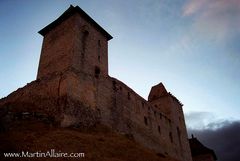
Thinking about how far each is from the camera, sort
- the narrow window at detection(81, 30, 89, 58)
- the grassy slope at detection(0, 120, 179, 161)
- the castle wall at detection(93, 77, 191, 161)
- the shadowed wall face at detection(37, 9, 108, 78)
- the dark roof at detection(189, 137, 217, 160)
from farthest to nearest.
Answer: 1. the dark roof at detection(189, 137, 217, 160)
2. the castle wall at detection(93, 77, 191, 161)
3. the narrow window at detection(81, 30, 89, 58)
4. the shadowed wall face at detection(37, 9, 108, 78)
5. the grassy slope at detection(0, 120, 179, 161)

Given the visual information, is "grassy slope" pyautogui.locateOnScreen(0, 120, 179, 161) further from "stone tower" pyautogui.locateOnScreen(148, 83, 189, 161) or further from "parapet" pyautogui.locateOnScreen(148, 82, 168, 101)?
"parapet" pyautogui.locateOnScreen(148, 82, 168, 101)

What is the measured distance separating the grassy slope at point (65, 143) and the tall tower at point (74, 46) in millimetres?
6862

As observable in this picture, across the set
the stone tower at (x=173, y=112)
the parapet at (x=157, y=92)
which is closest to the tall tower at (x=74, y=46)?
the stone tower at (x=173, y=112)

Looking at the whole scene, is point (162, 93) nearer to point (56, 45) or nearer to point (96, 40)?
point (96, 40)

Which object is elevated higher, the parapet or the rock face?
the parapet

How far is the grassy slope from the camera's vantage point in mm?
14023

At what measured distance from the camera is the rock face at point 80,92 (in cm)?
2012

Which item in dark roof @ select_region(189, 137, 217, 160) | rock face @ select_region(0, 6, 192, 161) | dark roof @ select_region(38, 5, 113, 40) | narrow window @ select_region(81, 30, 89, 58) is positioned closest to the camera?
rock face @ select_region(0, 6, 192, 161)

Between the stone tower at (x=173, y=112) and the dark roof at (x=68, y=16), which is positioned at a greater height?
the dark roof at (x=68, y=16)

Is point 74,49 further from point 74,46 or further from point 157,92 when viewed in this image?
point 157,92

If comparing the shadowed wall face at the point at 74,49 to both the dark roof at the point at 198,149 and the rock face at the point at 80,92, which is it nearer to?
the rock face at the point at 80,92

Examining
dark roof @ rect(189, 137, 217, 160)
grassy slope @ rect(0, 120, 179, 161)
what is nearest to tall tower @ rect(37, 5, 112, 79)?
grassy slope @ rect(0, 120, 179, 161)

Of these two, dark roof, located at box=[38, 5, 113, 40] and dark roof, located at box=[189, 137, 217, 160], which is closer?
dark roof, located at box=[38, 5, 113, 40]

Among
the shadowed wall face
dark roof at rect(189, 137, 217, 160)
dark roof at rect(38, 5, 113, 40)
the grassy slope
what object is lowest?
the grassy slope
